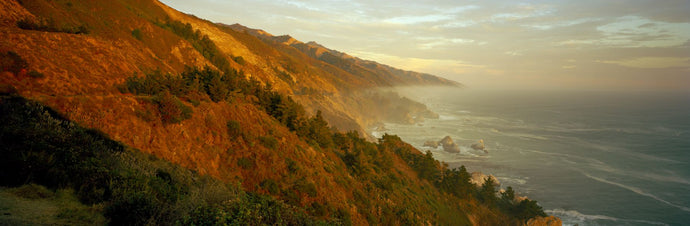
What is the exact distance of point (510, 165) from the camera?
54594mm

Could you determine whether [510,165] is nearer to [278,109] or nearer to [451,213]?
[451,213]

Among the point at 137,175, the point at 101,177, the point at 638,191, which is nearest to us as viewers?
the point at 101,177

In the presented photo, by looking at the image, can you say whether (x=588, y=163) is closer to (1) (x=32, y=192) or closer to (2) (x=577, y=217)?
(2) (x=577, y=217)

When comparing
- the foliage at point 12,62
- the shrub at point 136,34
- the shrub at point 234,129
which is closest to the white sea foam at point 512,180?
the shrub at point 234,129

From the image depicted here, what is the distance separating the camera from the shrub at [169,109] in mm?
13141

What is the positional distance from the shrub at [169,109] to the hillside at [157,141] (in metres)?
0.06

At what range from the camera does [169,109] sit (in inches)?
523

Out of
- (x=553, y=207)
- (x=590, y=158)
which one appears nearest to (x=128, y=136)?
(x=553, y=207)

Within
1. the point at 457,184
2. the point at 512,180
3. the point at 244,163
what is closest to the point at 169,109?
the point at 244,163

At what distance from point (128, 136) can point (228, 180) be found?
15.6 ft

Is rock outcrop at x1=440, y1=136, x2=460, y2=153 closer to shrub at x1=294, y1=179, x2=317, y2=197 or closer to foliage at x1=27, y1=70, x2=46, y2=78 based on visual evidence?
shrub at x1=294, y1=179, x2=317, y2=197

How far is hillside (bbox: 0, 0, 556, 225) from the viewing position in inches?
272

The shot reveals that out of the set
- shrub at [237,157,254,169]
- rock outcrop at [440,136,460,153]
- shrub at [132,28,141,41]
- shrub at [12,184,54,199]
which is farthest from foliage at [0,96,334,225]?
rock outcrop at [440,136,460,153]

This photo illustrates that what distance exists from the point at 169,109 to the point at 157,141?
77.7 inches
